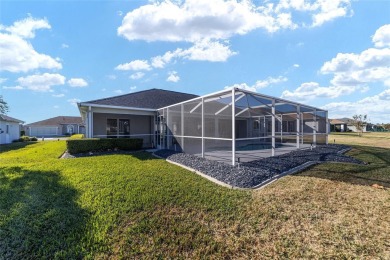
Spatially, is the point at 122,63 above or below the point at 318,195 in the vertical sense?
above

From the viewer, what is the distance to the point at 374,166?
803 centimetres

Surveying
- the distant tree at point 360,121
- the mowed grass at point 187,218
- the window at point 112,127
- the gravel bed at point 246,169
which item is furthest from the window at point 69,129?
the distant tree at point 360,121

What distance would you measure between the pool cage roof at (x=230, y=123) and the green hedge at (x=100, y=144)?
1954mm

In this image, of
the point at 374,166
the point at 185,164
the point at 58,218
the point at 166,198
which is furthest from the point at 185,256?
the point at 374,166

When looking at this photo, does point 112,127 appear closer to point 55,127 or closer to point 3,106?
point 3,106

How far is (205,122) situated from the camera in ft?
35.4

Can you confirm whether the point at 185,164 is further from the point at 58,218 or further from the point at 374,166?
the point at 374,166

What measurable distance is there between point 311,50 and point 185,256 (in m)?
12.2

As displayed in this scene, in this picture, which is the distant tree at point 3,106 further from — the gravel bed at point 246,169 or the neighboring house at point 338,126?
the neighboring house at point 338,126

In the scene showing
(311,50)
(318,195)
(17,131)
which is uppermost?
(311,50)

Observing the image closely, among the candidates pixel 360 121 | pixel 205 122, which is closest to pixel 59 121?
pixel 205 122

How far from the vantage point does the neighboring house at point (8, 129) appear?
20.2 meters

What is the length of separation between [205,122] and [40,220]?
8135mm

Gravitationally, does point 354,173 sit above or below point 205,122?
below
